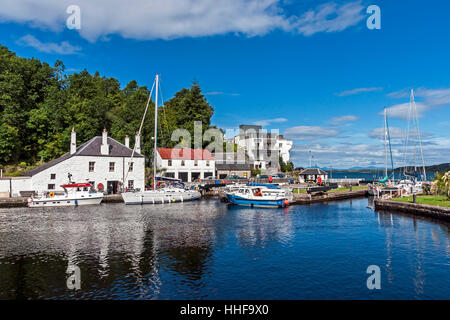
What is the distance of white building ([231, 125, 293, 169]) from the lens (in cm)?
11044

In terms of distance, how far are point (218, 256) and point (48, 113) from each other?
194 feet

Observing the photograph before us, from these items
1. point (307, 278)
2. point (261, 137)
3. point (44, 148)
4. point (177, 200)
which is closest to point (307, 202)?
point (177, 200)

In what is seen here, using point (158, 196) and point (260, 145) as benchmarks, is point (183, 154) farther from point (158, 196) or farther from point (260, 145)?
point (260, 145)

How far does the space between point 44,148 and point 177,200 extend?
31.9 metres

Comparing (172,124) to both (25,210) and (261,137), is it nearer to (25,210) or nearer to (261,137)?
(261,137)

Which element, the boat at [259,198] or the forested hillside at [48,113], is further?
the forested hillside at [48,113]

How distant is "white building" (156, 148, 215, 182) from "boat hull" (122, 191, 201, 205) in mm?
20447

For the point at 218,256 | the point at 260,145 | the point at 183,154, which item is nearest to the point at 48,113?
the point at 183,154

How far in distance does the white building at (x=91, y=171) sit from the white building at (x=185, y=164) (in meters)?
13.6

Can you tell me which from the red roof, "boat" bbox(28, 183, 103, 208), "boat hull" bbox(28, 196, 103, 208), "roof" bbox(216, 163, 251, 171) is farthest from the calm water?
"roof" bbox(216, 163, 251, 171)

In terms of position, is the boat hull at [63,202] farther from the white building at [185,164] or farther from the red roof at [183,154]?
the red roof at [183,154]

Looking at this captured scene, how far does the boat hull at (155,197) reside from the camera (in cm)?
4850

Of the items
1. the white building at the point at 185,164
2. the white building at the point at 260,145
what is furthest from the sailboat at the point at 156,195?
the white building at the point at 260,145

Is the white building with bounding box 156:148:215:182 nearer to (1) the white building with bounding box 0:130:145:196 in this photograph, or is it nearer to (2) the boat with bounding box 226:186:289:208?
(1) the white building with bounding box 0:130:145:196
